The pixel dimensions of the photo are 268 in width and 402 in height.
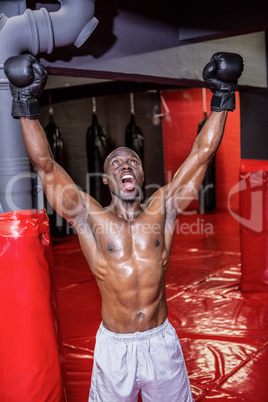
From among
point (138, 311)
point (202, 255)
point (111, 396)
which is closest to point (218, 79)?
point (138, 311)

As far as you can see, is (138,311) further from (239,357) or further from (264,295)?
(264,295)

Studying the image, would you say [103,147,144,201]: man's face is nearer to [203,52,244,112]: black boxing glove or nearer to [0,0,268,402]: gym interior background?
[203,52,244,112]: black boxing glove

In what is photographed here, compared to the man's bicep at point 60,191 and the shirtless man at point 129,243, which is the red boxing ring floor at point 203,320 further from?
the man's bicep at point 60,191

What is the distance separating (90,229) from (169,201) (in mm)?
474

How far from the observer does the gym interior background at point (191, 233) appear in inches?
133

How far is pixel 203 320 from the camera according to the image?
4531 mm

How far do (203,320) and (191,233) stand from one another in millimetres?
4243

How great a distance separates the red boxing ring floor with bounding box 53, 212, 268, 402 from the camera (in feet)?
11.0

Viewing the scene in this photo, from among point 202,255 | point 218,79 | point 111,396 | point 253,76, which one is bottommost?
point 202,255

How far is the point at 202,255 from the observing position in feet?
23.2

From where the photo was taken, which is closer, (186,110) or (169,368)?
(169,368)

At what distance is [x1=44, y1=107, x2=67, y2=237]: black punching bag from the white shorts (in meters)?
5.66

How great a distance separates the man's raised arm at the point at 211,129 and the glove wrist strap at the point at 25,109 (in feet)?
2.77

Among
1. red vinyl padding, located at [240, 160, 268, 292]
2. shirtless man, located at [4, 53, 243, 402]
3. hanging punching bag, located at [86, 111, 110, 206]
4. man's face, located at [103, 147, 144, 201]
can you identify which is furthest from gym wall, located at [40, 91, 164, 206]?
shirtless man, located at [4, 53, 243, 402]
